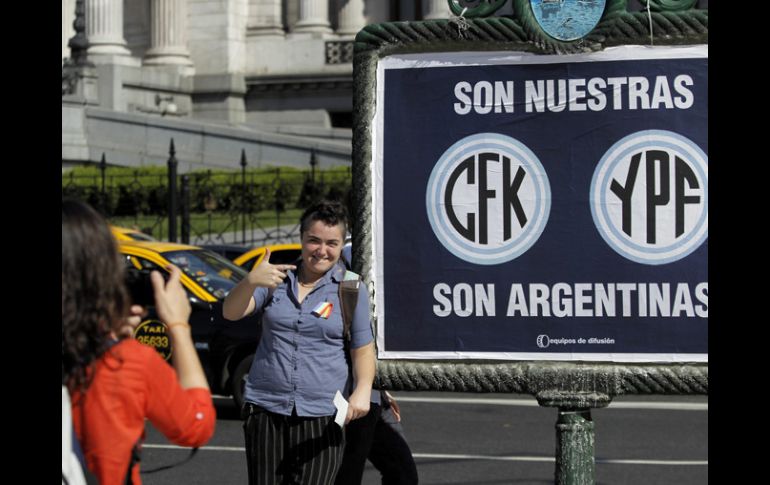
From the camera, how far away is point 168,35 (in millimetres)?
39906

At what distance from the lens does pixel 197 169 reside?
3206 cm

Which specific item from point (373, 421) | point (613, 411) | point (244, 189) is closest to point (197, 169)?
point (244, 189)

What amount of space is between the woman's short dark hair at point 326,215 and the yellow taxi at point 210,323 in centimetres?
625

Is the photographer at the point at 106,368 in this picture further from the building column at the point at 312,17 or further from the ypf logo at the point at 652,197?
the building column at the point at 312,17

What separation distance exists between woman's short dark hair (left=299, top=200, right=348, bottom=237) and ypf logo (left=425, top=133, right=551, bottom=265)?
1.90 feet

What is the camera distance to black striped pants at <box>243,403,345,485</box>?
17.0ft

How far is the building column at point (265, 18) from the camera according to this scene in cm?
4081

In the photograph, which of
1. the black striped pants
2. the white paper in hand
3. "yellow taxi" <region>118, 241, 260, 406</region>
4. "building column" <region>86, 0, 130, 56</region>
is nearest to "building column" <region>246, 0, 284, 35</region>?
"building column" <region>86, 0, 130, 56</region>

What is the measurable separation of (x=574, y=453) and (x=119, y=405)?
80.2 inches

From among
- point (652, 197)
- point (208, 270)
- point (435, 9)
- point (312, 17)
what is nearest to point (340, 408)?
point (652, 197)

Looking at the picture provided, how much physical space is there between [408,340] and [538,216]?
633 mm

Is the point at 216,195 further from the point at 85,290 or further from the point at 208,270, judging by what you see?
the point at 85,290

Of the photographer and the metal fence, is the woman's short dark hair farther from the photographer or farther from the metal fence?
the metal fence
